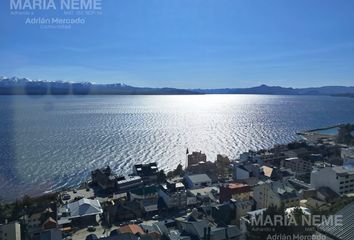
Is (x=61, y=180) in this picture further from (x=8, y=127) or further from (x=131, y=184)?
(x=8, y=127)

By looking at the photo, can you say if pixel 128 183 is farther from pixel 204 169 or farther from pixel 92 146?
pixel 92 146

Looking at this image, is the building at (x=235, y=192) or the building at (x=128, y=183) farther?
the building at (x=128, y=183)

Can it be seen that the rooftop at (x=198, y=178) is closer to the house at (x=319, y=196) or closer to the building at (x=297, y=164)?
the house at (x=319, y=196)

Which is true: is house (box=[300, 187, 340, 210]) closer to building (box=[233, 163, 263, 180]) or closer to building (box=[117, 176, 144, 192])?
building (box=[233, 163, 263, 180])

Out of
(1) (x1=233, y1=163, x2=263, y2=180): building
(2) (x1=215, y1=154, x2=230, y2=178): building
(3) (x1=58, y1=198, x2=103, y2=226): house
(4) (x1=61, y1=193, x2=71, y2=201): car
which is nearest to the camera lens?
(3) (x1=58, y1=198, x2=103, y2=226): house

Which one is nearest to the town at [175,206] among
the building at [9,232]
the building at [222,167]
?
the building at [9,232]

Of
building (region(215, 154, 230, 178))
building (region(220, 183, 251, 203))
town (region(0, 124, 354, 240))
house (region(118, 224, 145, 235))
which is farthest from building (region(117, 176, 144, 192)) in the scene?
house (region(118, 224, 145, 235))

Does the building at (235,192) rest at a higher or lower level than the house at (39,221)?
higher

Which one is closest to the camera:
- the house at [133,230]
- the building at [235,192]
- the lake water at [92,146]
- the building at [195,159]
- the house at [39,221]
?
the house at [133,230]
